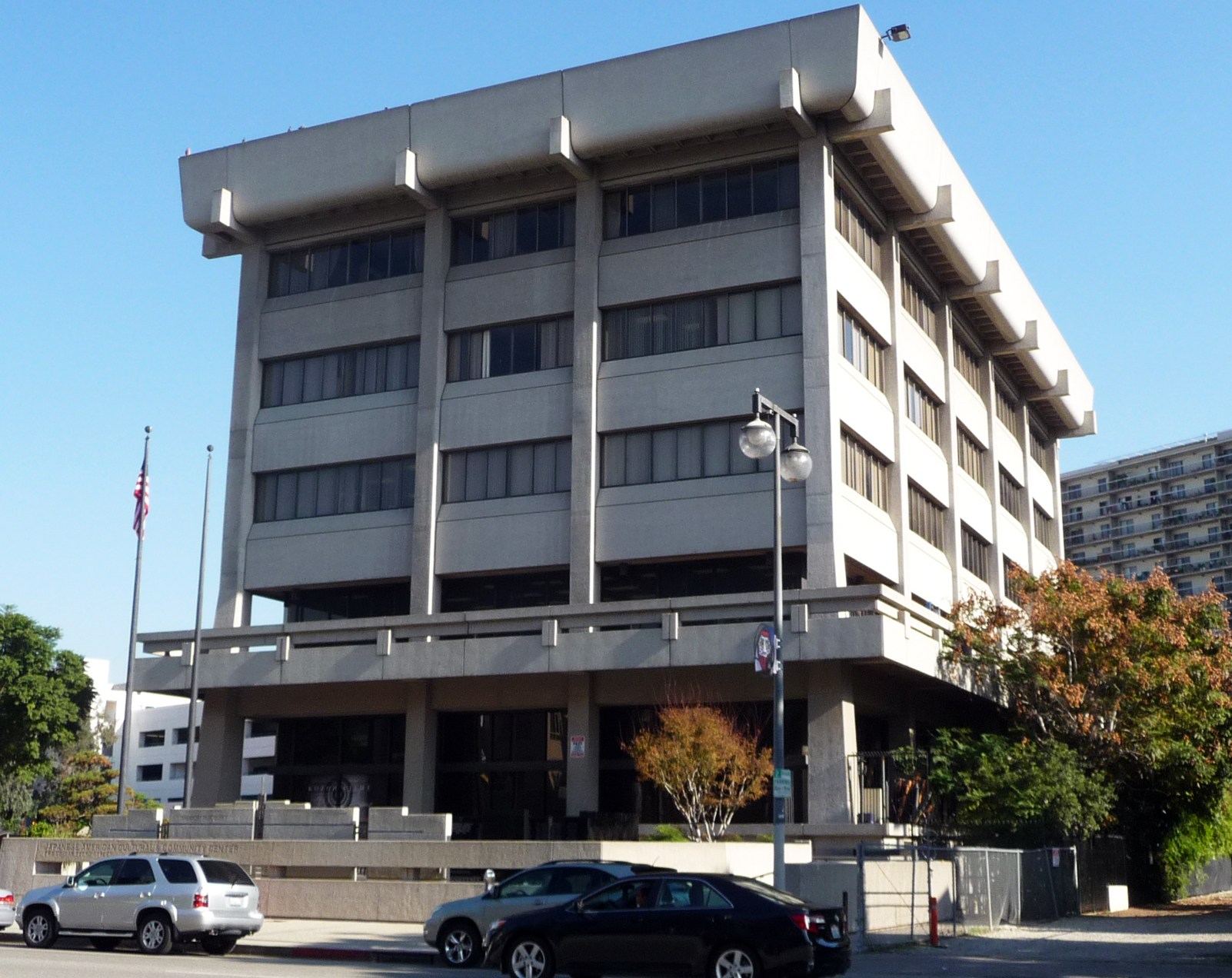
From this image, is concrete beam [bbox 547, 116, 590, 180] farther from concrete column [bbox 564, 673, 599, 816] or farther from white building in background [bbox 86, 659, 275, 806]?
white building in background [bbox 86, 659, 275, 806]

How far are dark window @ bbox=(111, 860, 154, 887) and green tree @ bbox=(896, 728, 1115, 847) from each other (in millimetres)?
21018

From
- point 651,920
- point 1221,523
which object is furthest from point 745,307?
point 1221,523

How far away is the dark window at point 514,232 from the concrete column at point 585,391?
119 centimetres

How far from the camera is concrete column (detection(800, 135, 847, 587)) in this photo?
40.2 metres

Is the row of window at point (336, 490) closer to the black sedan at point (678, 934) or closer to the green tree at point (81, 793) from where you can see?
the black sedan at point (678, 934)

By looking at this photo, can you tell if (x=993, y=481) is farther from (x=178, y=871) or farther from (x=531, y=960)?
(x=531, y=960)

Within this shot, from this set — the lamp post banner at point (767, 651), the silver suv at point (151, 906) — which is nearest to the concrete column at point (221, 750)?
the silver suv at point (151, 906)

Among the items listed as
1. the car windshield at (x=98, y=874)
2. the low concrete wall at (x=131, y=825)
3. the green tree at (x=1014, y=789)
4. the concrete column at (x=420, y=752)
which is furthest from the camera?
the concrete column at (x=420, y=752)

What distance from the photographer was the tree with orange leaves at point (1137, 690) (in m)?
40.5

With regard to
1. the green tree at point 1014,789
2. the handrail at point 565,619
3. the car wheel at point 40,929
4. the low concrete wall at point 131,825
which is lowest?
the car wheel at point 40,929

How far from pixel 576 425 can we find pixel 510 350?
4.15 meters

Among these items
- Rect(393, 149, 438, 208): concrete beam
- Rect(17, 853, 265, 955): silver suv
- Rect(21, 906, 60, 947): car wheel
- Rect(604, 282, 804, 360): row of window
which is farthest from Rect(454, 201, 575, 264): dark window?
Rect(21, 906, 60, 947): car wheel

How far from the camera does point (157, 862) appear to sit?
84.0 ft

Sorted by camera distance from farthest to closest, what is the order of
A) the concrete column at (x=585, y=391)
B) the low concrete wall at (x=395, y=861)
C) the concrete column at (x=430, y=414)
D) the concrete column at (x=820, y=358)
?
the concrete column at (x=430, y=414) < the concrete column at (x=585, y=391) < the concrete column at (x=820, y=358) < the low concrete wall at (x=395, y=861)
